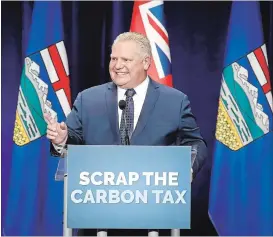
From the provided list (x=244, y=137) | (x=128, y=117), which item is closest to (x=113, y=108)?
(x=128, y=117)

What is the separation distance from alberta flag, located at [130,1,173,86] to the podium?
155 cm

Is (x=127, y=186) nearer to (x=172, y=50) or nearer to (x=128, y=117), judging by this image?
(x=128, y=117)

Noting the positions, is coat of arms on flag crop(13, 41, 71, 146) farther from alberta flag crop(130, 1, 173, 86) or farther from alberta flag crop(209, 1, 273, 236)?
alberta flag crop(209, 1, 273, 236)

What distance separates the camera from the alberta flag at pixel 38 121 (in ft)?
11.9

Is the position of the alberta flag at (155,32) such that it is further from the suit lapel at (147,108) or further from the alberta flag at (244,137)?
the suit lapel at (147,108)

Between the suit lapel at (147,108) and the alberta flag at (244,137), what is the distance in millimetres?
1376

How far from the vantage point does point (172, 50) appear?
394cm

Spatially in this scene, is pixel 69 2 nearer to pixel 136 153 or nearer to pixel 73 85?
pixel 73 85

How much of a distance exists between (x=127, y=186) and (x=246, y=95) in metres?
1.85

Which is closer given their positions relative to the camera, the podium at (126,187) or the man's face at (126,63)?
the podium at (126,187)

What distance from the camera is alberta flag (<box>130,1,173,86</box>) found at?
3469 millimetres

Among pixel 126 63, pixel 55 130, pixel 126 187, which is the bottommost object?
pixel 126 187

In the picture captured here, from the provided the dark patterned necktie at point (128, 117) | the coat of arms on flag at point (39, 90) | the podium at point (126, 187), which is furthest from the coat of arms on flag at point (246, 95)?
the podium at point (126, 187)

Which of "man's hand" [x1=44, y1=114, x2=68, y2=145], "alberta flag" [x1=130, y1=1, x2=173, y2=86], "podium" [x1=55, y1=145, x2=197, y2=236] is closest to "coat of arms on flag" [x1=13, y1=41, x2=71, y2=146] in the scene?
"alberta flag" [x1=130, y1=1, x2=173, y2=86]
